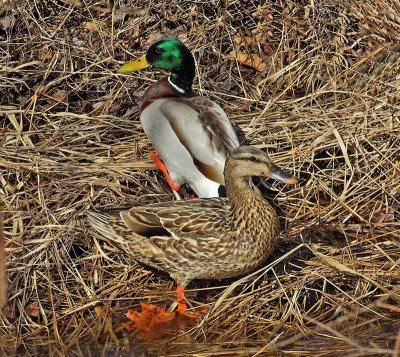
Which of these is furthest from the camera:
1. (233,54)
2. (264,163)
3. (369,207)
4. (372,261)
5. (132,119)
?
(233,54)

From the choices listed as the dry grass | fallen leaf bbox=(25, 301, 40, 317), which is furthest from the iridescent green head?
fallen leaf bbox=(25, 301, 40, 317)

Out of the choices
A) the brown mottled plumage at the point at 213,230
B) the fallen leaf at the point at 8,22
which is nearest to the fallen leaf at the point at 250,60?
the fallen leaf at the point at 8,22

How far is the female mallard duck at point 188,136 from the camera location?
4.19 metres

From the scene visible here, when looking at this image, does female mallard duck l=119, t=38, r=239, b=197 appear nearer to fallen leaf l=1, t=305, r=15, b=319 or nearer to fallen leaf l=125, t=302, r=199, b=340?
fallen leaf l=125, t=302, r=199, b=340

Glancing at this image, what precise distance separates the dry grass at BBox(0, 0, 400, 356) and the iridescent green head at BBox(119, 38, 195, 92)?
0.38 metres

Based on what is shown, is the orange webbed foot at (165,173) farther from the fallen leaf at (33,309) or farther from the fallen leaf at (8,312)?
the fallen leaf at (8,312)

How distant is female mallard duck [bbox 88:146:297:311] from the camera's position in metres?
3.51

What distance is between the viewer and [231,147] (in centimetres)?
420

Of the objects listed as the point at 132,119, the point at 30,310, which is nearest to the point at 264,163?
the point at 30,310

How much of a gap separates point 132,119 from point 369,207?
195 centimetres

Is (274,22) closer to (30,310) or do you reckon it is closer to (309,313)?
(309,313)

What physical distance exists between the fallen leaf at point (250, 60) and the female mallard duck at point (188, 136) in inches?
34.0

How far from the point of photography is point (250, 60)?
555 cm

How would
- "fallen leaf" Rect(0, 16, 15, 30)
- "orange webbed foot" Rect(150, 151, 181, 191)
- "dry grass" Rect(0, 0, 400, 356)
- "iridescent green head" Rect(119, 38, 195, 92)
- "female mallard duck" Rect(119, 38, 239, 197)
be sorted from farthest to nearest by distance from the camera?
"fallen leaf" Rect(0, 16, 15, 30) → "iridescent green head" Rect(119, 38, 195, 92) → "orange webbed foot" Rect(150, 151, 181, 191) → "female mallard duck" Rect(119, 38, 239, 197) → "dry grass" Rect(0, 0, 400, 356)
